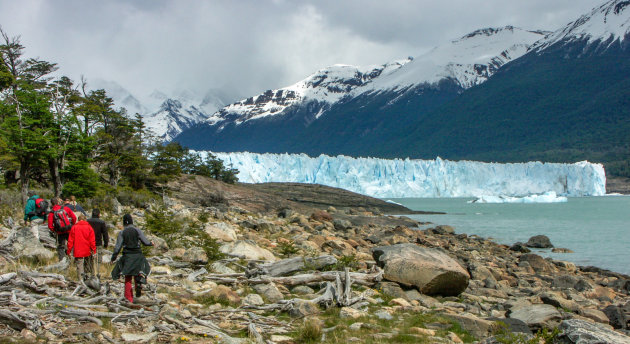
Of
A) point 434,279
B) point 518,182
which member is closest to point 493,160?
point 518,182

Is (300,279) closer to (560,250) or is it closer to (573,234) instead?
(560,250)

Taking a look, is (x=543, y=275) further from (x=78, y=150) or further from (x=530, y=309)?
(x=78, y=150)

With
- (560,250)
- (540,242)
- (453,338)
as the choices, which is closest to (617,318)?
(453,338)

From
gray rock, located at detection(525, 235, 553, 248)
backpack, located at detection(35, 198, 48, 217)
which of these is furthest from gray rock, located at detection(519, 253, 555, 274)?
backpack, located at detection(35, 198, 48, 217)

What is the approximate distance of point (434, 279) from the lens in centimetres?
940

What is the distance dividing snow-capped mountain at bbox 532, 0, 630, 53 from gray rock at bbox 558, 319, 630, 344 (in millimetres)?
200230

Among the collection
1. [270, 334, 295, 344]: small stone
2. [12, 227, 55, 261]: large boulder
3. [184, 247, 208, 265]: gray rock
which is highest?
[12, 227, 55, 261]: large boulder

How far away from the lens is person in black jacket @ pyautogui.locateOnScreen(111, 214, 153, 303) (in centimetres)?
676

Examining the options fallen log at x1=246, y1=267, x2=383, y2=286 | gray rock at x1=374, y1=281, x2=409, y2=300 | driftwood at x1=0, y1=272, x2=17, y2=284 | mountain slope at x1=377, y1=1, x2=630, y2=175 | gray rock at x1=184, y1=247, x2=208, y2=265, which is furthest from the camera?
mountain slope at x1=377, y1=1, x2=630, y2=175

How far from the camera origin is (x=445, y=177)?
240 ft

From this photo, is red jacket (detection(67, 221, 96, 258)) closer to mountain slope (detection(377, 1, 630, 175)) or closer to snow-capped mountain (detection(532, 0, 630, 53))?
mountain slope (detection(377, 1, 630, 175))

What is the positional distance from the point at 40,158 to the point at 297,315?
46.2ft

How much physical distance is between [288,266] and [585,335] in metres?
5.61

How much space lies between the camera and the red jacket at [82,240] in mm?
7492
